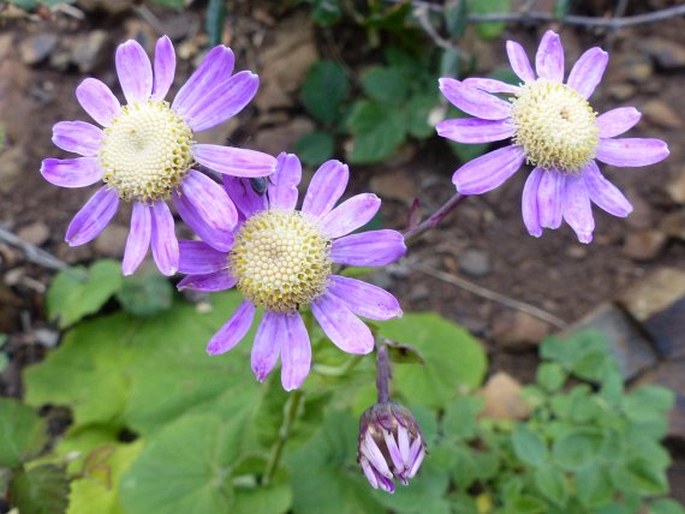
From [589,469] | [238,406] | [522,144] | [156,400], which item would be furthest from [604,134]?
[156,400]

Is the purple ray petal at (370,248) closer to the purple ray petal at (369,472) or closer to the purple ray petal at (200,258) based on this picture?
the purple ray petal at (200,258)

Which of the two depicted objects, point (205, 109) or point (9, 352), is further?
point (9, 352)

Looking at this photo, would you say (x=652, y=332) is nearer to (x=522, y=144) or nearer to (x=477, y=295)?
(x=477, y=295)

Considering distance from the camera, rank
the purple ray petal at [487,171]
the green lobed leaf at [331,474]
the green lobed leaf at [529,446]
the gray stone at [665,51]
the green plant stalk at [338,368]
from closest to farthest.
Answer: the purple ray petal at [487,171], the green plant stalk at [338,368], the green lobed leaf at [529,446], the green lobed leaf at [331,474], the gray stone at [665,51]

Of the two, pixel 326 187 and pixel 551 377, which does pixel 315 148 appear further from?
pixel 326 187

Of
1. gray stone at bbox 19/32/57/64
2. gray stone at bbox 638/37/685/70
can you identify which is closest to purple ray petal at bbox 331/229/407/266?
gray stone at bbox 19/32/57/64

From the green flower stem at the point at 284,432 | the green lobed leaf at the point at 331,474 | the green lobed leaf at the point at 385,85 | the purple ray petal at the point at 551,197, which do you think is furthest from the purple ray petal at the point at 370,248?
the green lobed leaf at the point at 385,85

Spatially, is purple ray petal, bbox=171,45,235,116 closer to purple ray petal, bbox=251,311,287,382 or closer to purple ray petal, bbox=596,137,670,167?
purple ray petal, bbox=251,311,287,382

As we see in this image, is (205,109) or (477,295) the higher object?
(205,109)
